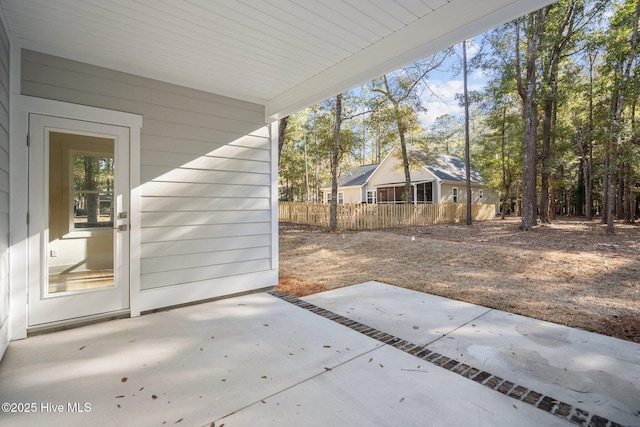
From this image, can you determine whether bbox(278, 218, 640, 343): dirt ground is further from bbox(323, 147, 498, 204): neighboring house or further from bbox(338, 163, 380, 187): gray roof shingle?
bbox(338, 163, 380, 187): gray roof shingle

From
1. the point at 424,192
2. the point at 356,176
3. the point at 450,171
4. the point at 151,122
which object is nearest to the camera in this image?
the point at 151,122

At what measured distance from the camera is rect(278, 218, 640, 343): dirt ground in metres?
3.36

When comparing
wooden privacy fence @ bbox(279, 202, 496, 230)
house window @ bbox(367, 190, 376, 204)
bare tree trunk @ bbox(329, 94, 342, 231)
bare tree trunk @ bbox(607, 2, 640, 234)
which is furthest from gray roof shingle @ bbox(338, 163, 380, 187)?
bare tree trunk @ bbox(607, 2, 640, 234)

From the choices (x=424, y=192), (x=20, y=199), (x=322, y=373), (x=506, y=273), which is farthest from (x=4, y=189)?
(x=424, y=192)

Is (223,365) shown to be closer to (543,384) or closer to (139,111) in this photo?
(543,384)

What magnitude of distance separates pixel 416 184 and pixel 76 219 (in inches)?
704

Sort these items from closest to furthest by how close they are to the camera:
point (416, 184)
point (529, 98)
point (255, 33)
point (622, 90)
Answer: point (255, 33)
point (622, 90)
point (529, 98)
point (416, 184)

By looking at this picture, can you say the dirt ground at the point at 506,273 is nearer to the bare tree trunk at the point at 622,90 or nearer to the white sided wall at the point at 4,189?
the bare tree trunk at the point at 622,90

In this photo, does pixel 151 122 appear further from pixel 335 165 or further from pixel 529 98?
pixel 529 98

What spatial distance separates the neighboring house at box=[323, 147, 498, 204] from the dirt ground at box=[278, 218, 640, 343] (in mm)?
9184

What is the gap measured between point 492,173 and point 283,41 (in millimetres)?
19260

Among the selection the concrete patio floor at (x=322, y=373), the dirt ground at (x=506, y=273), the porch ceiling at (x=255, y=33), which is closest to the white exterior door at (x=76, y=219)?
the concrete patio floor at (x=322, y=373)

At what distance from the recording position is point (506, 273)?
5000 millimetres

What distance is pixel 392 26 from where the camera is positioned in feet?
7.77
